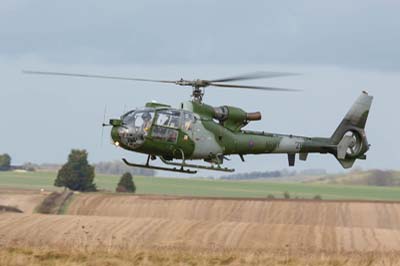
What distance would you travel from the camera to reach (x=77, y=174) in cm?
11519

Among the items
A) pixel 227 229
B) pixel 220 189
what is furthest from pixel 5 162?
pixel 227 229

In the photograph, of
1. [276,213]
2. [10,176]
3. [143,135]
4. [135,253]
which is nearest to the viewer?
[135,253]

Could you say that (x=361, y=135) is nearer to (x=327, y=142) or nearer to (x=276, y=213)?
(x=327, y=142)

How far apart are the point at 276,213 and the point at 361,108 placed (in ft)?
111

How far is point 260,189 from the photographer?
480 feet

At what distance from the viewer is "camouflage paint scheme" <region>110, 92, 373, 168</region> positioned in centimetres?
3375

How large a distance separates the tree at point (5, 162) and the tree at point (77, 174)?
6751 cm

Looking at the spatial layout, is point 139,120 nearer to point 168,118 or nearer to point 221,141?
point 168,118

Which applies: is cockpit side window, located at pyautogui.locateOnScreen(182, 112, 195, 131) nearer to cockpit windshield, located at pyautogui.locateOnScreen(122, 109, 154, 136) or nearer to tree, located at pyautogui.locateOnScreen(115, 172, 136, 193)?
cockpit windshield, located at pyautogui.locateOnScreen(122, 109, 154, 136)

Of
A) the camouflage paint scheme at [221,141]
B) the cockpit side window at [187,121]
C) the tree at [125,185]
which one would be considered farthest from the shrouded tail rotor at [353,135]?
the tree at [125,185]

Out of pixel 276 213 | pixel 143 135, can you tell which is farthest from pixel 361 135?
pixel 276 213

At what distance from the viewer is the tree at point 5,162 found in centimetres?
18268

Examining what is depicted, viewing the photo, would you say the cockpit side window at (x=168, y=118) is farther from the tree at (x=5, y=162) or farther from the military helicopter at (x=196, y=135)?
the tree at (x=5, y=162)

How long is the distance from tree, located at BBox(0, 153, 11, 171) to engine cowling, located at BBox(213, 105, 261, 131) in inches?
5890
